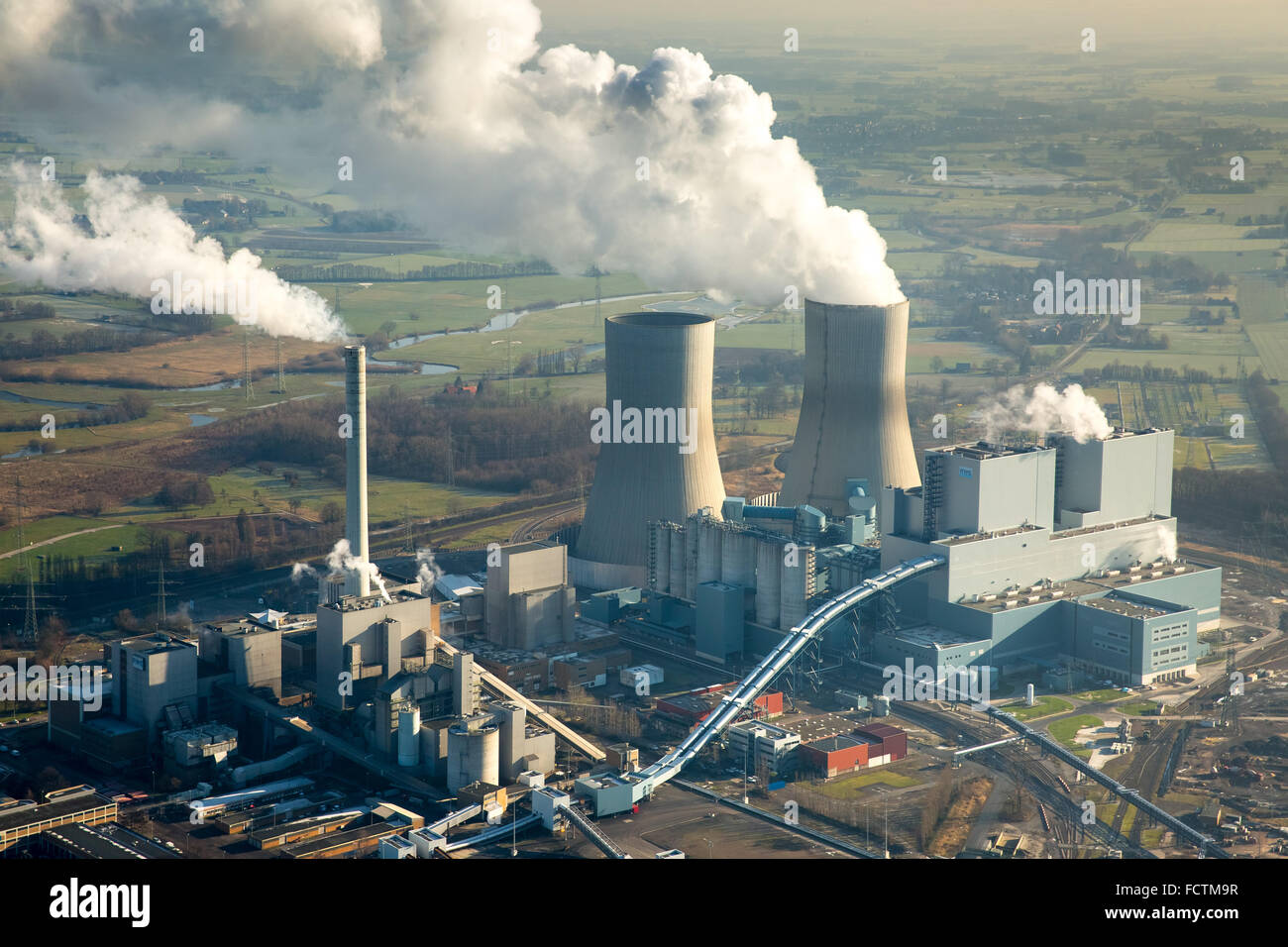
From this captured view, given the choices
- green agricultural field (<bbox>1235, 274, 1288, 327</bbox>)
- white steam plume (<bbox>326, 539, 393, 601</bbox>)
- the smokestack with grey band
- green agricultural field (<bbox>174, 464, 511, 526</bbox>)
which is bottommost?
green agricultural field (<bbox>174, 464, 511, 526</bbox>)

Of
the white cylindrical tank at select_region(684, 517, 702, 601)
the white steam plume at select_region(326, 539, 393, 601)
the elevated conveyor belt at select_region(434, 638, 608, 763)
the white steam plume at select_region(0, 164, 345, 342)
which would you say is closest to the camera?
the elevated conveyor belt at select_region(434, 638, 608, 763)

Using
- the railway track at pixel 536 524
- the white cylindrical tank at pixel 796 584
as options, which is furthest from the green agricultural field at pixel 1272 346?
the white cylindrical tank at pixel 796 584

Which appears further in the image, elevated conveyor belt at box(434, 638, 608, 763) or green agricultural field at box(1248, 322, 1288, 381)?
green agricultural field at box(1248, 322, 1288, 381)

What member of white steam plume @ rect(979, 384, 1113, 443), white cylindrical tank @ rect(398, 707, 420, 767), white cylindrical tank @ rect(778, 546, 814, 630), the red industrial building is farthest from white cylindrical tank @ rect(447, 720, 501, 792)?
white steam plume @ rect(979, 384, 1113, 443)

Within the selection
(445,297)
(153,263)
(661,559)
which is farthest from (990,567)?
(445,297)

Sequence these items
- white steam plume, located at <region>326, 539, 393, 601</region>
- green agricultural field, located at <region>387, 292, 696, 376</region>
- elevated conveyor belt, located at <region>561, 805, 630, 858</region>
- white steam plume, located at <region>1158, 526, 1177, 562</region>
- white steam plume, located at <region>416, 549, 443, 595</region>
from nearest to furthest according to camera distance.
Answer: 1. elevated conveyor belt, located at <region>561, 805, 630, 858</region>
2. white steam plume, located at <region>326, 539, 393, 601</region>
3. white steam plume, located at <region>1158, 526, 1177, 562</region>
4. white steam plume, located at <region>416, 549, 443, 595</region>
5. green agricultural field, located at <region>387, 292, 696, 376</region>

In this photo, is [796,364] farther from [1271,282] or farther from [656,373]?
[656,373]

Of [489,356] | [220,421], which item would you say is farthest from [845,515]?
[489,356]

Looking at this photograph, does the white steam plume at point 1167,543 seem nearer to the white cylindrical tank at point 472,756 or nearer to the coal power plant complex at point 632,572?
the coal power plant complex at point 632,572

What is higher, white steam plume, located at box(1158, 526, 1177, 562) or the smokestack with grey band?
the smokestack with grey band

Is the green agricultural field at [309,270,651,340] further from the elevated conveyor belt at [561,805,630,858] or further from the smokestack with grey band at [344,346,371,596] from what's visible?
the elevated conveyor belt at [561,805,630,858]
